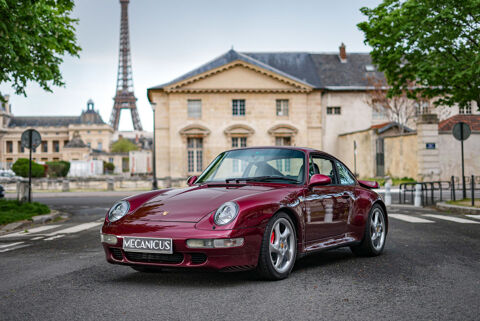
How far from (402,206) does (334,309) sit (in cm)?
1572

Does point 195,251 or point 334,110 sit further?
point 334,110

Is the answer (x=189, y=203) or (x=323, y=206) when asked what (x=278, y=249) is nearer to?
(x=189, y=203)

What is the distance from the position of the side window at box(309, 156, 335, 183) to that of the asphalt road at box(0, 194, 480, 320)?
1.06m

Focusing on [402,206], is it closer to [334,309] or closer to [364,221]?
[364,221]

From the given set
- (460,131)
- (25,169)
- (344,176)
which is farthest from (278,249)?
(25,169)

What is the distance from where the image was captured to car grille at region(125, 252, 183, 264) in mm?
5285

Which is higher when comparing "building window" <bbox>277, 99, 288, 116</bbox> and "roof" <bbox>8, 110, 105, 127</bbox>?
"roof" <bbox>8, 110, 105, 127</bbox>

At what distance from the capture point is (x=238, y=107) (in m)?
50.9

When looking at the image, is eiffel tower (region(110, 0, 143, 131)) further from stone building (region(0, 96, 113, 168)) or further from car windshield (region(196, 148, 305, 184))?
car windshield (region(196, 148, 305, 184))

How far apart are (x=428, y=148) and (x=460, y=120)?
8689 millimetres

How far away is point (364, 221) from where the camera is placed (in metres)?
7.28

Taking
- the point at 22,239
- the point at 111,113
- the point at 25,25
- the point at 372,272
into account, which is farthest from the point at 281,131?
the point at 111,113

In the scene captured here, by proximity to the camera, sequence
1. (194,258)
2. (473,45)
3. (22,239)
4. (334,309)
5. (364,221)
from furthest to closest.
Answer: (473,45), (22,239), (364,221), (194,258), (334,309)

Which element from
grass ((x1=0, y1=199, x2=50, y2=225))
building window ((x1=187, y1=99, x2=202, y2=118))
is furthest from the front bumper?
building window ((x1=187, y1=99, x2=202, y2=118))
